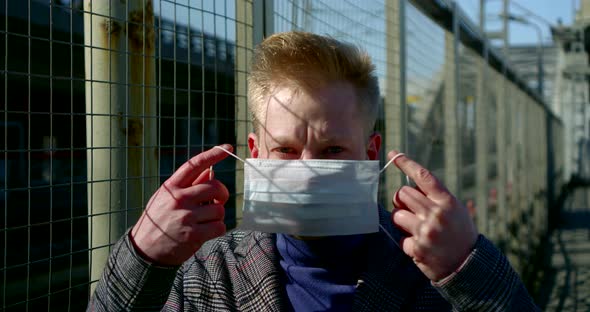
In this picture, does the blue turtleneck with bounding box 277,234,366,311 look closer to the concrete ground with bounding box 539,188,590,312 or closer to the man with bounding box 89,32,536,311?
the man with bounding box 89,32,536,311

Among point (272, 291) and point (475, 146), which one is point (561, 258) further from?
point (272, 291)

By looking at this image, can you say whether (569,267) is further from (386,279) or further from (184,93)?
(386,279)

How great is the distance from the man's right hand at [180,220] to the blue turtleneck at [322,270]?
1.19 ft

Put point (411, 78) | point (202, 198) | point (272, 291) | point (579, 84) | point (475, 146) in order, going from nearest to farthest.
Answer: point (202, 198), point (272, 291), point (411, 78), point (475, 146), point (579, 84)

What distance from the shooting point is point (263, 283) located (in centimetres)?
165

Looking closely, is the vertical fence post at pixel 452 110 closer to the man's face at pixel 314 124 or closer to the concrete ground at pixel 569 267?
the man's face at pixel 314 124

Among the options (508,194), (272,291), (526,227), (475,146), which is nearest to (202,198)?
(272,291)

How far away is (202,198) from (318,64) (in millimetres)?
547

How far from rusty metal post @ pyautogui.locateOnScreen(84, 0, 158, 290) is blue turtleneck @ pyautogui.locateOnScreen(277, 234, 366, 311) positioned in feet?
1.48

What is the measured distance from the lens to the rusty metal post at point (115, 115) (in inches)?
68.7

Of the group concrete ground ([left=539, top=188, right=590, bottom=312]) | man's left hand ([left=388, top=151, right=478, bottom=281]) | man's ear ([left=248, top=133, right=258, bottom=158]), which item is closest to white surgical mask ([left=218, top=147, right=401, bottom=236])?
man's ear ([left=248, top=133, right=258, bottom=158])

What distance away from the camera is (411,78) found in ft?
11.7

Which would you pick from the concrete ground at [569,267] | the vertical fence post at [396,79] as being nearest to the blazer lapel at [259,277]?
the vertical fence post at [396,79]

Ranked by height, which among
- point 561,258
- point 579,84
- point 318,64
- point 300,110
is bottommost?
point 561,258
